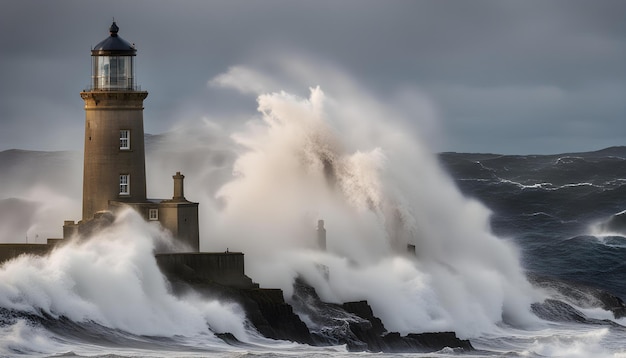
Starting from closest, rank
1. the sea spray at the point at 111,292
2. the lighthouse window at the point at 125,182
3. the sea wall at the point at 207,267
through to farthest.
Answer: the sea spray at the point at 111,292 → the sea wall at the point at 207,267 → the lighthouse window at the point at 125,182

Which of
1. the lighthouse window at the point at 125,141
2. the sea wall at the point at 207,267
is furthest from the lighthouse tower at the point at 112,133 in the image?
the sea wall at the point at 207,267

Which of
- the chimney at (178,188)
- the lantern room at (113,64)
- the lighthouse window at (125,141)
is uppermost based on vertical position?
the lantern room at (113,64)

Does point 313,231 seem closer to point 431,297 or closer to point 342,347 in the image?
point 431,297

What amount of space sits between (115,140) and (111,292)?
4.57 metres

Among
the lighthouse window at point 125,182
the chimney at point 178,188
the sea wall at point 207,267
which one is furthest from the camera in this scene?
the lighthouse window at point 125,182

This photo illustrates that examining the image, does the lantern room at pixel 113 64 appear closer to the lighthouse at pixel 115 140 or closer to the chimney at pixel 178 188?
the lighthouse at pixel 115 140

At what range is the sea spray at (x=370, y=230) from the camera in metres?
40.6

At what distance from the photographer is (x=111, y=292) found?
35250mm

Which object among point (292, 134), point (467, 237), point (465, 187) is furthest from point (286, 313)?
point (465, 187)

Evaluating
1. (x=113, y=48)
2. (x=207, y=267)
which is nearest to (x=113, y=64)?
(x=113, y=48)

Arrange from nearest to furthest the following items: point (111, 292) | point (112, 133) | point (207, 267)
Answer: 1. point (111, 292)
2. point (207, 267)
3. point (112, 133)

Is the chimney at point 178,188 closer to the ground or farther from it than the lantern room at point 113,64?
closer to the ground

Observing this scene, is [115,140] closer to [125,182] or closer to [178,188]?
[125,182]

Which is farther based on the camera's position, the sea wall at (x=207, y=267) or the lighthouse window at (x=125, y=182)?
the lighthouse window at (x=125, y=182)
